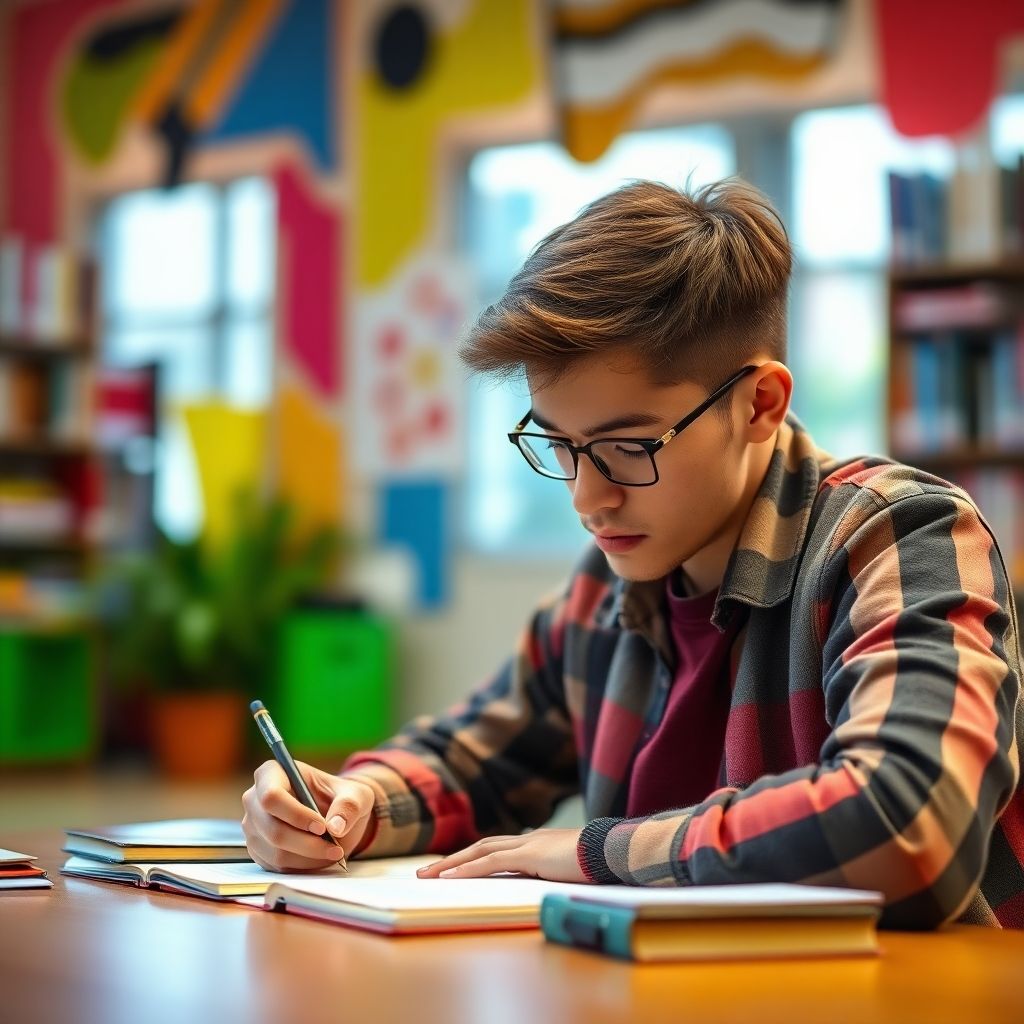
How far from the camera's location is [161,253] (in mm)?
6707

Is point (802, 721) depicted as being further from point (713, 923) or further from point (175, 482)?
point (175, 482)

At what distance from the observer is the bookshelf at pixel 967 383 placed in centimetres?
428

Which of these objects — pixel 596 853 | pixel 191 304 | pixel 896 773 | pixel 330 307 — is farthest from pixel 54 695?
pixel 896 773

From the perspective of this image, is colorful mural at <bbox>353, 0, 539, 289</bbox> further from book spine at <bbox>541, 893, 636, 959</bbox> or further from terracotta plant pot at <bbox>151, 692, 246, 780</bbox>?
book spine at <bbox>541, 893, 636, 959</bbox>

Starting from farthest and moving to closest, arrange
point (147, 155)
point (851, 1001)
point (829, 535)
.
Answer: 1. point (147, 155)
2. point (829, 535)
3. point (851, 1001)

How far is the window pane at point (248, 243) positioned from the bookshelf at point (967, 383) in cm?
282

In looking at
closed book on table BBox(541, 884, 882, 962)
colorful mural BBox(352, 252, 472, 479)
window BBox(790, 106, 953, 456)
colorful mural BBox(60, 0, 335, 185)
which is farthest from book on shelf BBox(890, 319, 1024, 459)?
closed book on table BBox(541, 884, 882, 962)

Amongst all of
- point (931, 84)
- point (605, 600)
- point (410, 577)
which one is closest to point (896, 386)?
point (931, 84)

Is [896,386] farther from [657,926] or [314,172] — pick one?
[657,926]

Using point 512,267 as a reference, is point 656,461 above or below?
below

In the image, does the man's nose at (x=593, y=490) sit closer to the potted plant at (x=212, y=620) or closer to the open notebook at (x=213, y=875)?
the open notebook at (x=213, y=875)

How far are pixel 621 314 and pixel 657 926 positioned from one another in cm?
57

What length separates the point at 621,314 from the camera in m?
1.30

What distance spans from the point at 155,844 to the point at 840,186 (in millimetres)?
4293
